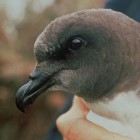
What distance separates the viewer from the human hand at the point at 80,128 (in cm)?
174

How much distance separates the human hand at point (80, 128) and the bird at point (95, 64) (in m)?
0.06

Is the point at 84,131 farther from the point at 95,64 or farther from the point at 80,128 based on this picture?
the point at 95,64

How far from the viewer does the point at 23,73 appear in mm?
4129

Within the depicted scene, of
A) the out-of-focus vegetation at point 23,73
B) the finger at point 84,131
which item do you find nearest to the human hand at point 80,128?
the finger at point 84,131

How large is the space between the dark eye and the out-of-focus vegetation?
248 cm

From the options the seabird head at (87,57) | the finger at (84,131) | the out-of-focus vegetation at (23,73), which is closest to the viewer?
the seabird head at (87,57)

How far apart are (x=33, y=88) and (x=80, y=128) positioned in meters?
0.29

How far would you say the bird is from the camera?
5.25ft

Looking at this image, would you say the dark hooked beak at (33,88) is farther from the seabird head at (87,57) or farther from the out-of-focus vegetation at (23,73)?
the out-of-focus vegetation at (23,73)

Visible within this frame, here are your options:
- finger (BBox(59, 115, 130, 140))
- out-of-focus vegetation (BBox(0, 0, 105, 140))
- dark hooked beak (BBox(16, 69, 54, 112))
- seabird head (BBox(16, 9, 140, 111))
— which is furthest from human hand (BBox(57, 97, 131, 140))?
out-of-focus vegetation (BBox(0, 0, 105, 140))

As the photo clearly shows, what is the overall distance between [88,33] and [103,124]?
329mm

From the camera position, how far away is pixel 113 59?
164cm

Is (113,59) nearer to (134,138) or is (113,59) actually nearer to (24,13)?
(134,138)

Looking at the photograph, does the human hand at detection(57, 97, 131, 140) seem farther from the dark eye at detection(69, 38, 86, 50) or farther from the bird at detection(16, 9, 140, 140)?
the dark eye at detection(69, 38, 86, 50)
